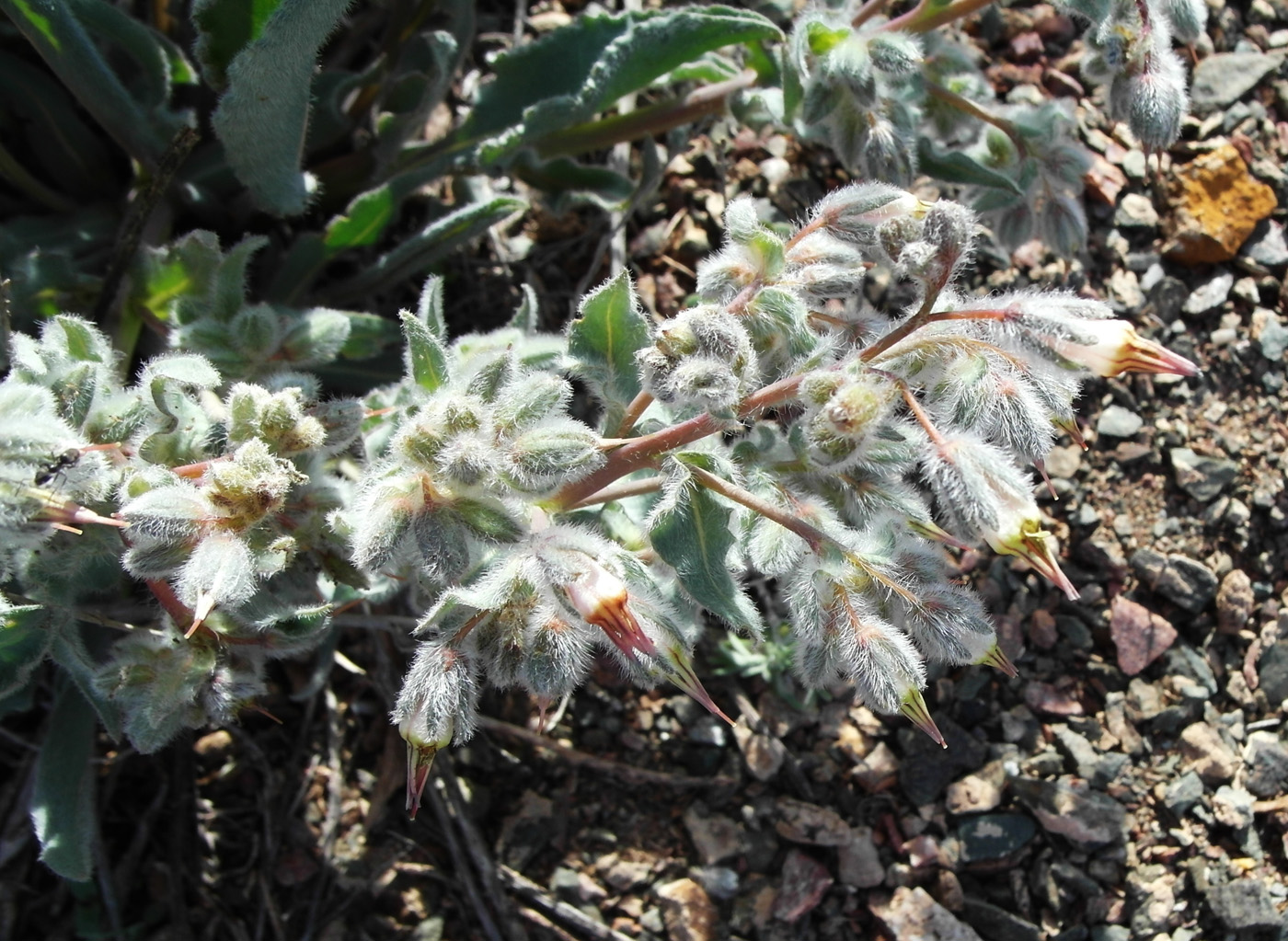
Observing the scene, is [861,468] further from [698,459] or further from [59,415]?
[59,415]

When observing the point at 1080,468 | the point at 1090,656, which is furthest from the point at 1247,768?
the point at 1080,468

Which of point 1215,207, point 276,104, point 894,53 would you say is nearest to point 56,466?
point 276,104

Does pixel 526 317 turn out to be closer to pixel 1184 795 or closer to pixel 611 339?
Answer: pixel 611 339

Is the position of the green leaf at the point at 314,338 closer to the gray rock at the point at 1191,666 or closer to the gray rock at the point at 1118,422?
the gray rock at the point at 1118,422

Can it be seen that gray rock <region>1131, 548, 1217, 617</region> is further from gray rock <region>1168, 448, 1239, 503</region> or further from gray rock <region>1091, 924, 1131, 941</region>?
gray rock <region>1091, 924, 1131, 941</region>

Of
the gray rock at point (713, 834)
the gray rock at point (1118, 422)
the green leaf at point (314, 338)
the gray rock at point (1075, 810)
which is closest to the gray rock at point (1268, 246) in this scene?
the gray rock at point (1118, 422)

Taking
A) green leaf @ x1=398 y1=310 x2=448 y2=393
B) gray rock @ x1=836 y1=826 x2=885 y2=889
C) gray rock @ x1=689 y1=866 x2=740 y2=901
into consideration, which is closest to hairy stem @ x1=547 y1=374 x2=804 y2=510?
green leaf @ x1=398 y1=310 x2=448 y2=393
